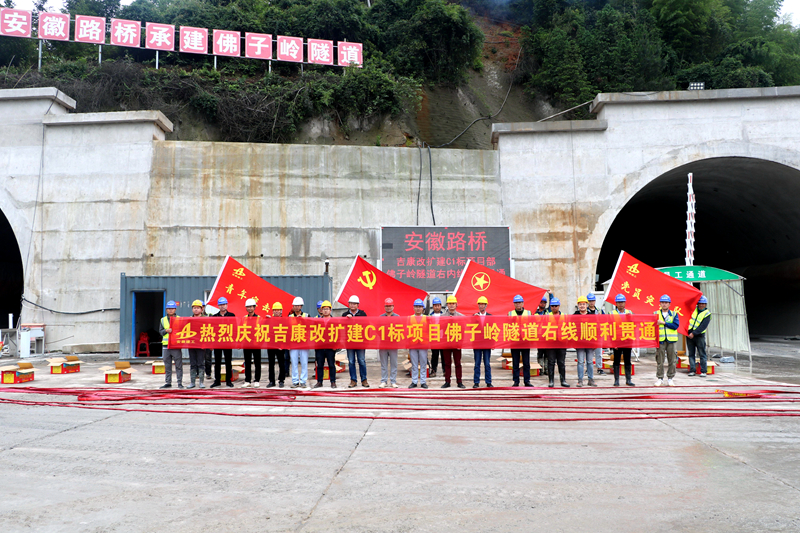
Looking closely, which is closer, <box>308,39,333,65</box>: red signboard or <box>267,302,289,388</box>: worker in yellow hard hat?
<box>267,302,289,388</box>: worker in yellow hard hat

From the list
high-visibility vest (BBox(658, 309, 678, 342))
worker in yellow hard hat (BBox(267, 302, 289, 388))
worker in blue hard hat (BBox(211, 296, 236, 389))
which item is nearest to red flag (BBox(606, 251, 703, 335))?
high-visibility vest (BBox(658, 309, 678, 342))

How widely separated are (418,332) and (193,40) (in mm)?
25009

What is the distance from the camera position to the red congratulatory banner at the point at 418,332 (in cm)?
1146

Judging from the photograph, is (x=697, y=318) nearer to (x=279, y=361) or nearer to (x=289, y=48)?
(x=279, y=361)

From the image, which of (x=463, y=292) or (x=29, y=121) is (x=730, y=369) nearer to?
(x=463, y=292)

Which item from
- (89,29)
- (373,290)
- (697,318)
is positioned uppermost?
(89,29)

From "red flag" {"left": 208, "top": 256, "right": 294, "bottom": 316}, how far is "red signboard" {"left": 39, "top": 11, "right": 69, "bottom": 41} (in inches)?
866

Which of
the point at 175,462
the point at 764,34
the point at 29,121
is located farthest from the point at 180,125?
the point at 764,34

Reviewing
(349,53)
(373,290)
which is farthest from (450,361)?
(349,53)

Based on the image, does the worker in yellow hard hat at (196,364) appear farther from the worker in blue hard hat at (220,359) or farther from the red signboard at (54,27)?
the red signboard at (54,27)

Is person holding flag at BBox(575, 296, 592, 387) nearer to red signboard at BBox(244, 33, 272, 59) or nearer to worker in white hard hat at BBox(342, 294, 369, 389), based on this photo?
worker in white hard hat at BBox(342, 294, 369, 389)

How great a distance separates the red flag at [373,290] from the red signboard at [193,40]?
22281 mm

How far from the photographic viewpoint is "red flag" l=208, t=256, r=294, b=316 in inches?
493

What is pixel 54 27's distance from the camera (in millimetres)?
26844
